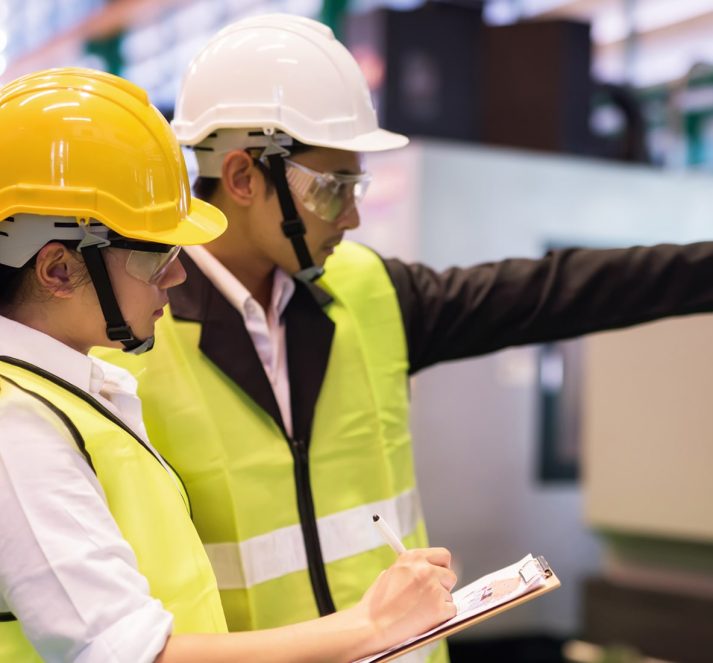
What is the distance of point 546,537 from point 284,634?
3.85 m

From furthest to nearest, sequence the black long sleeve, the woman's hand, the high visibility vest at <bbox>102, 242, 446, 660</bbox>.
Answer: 1. the black long sleeve
2. the high visibility vest at <bbox>102, 242, 446, 660</bbox>
3. the woman's hand

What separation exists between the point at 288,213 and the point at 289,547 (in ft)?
1.75

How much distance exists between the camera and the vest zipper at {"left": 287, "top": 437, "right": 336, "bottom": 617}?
6.16 ft

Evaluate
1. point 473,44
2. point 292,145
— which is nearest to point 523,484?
point 473,44

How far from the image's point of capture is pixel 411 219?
15.4 ft

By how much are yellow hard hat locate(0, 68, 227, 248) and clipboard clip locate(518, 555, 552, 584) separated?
0.56 meters

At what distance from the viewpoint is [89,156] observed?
1408 mm

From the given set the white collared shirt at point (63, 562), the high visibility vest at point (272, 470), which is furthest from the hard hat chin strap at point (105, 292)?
the high visibility vest at point (272, 470)

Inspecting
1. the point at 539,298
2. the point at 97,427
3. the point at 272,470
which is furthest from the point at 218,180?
the point at 97,427

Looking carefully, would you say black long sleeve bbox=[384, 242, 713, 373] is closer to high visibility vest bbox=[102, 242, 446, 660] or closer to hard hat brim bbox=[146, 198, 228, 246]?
high visibility vest bbox=[102, 242, 446, 660]

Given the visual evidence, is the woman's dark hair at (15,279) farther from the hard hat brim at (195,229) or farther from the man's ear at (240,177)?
the man's ear at (240,177)

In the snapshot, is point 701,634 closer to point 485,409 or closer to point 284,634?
point 485,409

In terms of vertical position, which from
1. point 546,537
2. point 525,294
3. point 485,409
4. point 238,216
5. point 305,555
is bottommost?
point 546,537

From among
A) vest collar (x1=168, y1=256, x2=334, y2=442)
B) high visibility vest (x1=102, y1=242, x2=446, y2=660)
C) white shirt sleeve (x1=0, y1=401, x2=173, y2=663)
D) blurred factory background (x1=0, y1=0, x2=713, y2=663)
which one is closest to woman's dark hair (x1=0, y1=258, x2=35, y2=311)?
white shirt sleeve (x1=0, y1=401, x2=173, y2=663)
